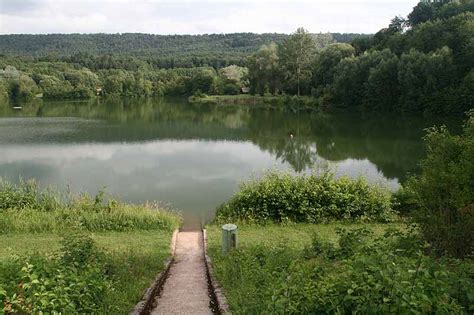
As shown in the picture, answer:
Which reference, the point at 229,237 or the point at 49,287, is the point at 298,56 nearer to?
→ the point at 229,237

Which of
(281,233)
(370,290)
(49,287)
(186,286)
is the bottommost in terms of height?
(281,233)

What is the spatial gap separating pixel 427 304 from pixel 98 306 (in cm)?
358

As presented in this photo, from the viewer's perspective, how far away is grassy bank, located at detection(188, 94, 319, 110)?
6091 centimetres

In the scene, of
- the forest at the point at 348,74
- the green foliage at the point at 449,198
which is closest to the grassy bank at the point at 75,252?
the green foliage at the point at 449,198

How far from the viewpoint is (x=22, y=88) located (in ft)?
275

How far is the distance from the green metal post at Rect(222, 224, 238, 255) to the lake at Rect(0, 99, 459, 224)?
606 cm

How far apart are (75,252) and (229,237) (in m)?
3.47

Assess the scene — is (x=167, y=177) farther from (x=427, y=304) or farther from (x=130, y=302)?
(x=427, y=304)

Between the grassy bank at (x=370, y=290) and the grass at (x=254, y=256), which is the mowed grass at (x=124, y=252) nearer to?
the grass at (x=254, y=256)

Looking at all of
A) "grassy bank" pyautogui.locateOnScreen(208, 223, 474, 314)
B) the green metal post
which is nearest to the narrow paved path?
the green metal post

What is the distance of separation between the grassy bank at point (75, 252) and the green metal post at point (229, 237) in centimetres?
129

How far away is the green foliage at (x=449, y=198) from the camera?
7113 millimetres

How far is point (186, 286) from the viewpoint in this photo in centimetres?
728

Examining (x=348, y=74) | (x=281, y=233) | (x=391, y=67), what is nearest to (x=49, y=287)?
(x=281, y=233)
